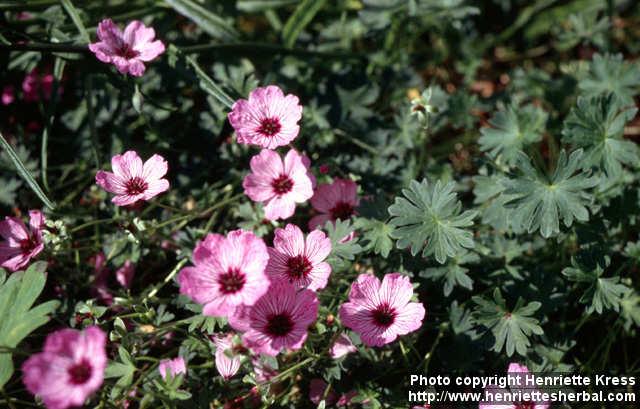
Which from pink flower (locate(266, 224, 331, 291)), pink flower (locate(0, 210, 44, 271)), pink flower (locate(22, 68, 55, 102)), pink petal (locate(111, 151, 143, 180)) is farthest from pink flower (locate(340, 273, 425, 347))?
pink flower (locate(22, 68, 55, 102))

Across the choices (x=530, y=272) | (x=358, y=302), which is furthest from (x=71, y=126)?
(x=530, y=272)

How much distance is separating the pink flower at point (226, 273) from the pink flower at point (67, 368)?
0.26m

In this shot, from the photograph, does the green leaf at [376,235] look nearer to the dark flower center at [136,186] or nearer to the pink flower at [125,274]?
the dark flower center at [136,186]

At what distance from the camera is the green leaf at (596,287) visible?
1.93 metres

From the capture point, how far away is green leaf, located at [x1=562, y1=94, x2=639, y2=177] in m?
2.11

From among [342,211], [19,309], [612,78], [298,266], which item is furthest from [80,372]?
[612,78]

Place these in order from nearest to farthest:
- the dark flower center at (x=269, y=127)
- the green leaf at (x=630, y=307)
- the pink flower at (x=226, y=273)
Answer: the pink flower at (x=226, y=273) < the dark flower center at (x=269, y=127) < the green leaf at (x=630, y=307)

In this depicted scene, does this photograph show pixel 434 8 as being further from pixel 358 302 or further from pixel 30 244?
pixel 30 244

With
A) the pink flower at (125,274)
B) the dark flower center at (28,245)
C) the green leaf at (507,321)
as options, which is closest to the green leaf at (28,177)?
the dark flower center at (28,245)

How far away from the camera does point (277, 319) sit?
5.64ft

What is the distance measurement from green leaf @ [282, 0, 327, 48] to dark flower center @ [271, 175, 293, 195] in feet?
3.37

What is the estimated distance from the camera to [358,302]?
1.80 m

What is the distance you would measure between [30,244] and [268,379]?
95 centimetres

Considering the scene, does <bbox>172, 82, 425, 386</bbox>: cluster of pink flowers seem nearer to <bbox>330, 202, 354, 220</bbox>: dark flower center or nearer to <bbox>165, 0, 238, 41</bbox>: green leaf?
<bbox>330, 202, 354, 220</bbox>: dark flower center
